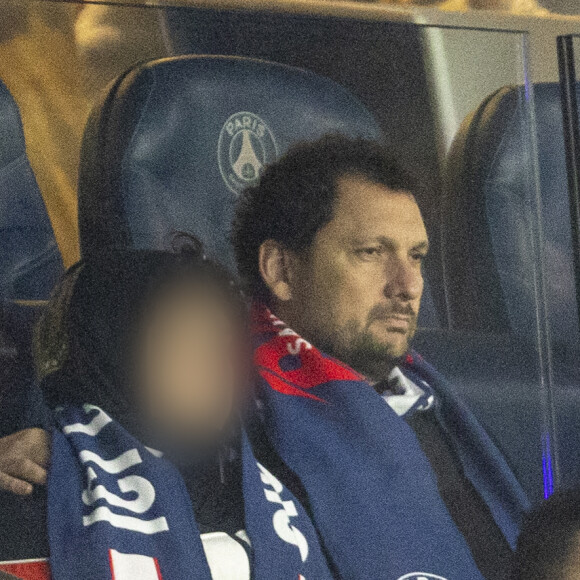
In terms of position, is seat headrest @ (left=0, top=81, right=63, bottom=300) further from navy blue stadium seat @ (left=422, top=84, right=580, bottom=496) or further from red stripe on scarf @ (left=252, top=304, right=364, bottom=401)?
navy blue stadium seat @ (left=422, top=84, right=580, bottom=496)

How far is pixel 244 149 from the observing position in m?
1.03

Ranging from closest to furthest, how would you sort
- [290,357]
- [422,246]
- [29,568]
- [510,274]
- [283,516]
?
1. [29,568]
2. [283,516]
3. [290,357]
4. [422,246]
5. [510,274]

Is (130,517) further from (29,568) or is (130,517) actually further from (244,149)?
(244,149)

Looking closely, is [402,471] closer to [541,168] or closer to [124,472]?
[124,472]

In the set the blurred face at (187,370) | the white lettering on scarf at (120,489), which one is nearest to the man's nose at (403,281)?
the blurred face at (187,370)

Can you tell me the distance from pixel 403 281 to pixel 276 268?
0.15m

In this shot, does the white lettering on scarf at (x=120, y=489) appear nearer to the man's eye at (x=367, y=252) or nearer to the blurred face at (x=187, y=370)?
the blurred face at (x=187, y=370)

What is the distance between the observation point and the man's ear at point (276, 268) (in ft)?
3.27

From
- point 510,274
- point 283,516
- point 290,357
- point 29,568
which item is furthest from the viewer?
point 510,274

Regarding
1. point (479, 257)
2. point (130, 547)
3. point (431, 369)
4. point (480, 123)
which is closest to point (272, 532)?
point (130, 547)

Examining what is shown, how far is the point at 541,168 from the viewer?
4.15 feet

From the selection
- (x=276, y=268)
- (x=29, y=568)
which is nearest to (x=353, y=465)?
(x=276, y=268)

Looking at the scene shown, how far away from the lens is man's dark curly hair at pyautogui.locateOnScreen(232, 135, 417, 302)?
99 cm

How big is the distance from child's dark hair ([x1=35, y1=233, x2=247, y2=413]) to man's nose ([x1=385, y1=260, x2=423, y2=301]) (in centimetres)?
24
